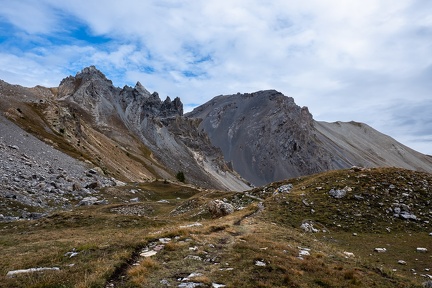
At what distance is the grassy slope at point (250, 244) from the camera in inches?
529

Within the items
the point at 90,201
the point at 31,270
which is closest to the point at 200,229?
the point at 31,270

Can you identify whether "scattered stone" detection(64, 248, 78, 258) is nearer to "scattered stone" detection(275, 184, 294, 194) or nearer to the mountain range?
the mountain range

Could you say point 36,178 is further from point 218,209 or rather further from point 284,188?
point 284,188

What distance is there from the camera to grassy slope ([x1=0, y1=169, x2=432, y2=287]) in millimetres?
13443

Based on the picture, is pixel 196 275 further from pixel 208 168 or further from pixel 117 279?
pixel 208 168

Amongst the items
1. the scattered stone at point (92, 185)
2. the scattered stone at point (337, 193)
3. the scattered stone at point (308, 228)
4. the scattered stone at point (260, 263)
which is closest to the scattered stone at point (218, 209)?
the scattered stone at point (308, 228)

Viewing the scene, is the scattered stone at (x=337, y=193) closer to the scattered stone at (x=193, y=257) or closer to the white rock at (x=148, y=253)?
the scattered stone at (x=193, y=257)

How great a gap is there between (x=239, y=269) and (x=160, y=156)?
16120cm

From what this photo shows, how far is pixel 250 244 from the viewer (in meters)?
19.0

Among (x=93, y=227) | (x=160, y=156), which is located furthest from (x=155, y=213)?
(x=160, y=156)

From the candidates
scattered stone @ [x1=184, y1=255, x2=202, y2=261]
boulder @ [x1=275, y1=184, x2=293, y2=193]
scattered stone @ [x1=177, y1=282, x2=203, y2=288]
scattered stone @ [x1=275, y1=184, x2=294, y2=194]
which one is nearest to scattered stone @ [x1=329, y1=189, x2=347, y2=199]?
boulder @ [x1=275, y1=184, x2=293, y2=193]

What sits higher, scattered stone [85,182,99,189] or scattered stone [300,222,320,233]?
scattered stone [300,222,320,233]

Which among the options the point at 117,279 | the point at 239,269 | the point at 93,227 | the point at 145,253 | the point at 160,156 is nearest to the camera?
the point at 117,279

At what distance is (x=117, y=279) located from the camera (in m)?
12.6
